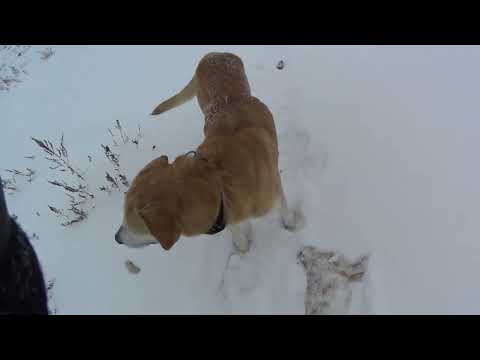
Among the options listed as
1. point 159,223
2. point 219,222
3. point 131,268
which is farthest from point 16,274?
point 131,268

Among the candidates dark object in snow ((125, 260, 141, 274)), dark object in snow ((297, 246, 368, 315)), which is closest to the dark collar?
dark object in snow ((297, 246, 368, 315))

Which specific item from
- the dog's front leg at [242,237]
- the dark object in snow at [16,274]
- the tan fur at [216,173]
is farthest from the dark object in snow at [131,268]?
the dark object in snow at [16,274]

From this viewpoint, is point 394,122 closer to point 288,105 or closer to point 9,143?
point 288,105

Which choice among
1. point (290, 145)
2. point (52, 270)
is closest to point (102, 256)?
point (52, 270)

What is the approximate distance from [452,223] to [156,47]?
3788 mm

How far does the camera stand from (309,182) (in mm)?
3025

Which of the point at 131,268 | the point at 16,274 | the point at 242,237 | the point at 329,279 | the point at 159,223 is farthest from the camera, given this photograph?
the point at 131,268

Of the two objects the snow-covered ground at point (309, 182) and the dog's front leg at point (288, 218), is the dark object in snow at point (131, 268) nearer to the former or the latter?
the snow-covered ground at point (309, 182)

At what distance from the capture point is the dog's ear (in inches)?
71.2

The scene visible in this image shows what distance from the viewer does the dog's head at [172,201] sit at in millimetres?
1823

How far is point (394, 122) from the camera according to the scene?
3.22 meters

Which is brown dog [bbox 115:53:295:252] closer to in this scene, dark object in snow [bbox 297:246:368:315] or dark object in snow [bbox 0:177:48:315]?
dark object in snow [bbox 297:246:368:315]

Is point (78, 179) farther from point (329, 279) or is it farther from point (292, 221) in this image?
point (329, 279)

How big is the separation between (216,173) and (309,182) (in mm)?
1189
